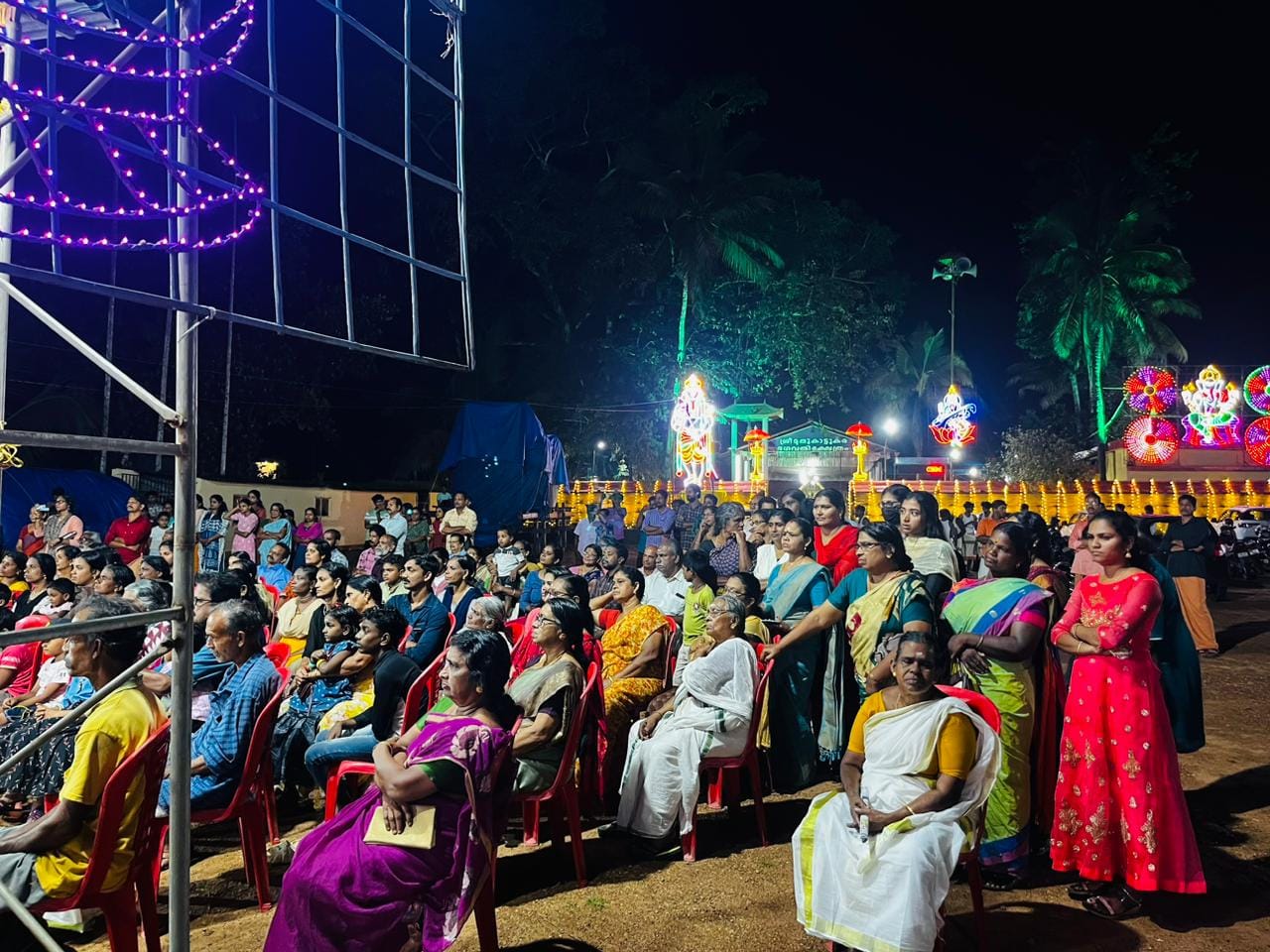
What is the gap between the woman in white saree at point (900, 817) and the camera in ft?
9.30

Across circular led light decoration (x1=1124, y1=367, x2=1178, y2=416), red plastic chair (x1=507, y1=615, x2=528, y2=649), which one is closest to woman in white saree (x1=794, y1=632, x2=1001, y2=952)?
red plastic chair (x1=507, y1=615, x2=528, y2=649)

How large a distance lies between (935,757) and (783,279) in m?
26.0

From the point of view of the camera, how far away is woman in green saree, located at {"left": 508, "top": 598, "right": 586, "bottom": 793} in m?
3.74

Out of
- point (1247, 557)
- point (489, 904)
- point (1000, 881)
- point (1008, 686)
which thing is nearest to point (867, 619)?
point (1008, 686)

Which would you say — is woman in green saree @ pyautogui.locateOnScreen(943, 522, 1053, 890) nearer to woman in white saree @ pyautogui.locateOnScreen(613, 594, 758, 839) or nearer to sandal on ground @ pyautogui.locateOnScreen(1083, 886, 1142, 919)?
sandal on ground @ pyautogui.locateOnScreen(1083, 886, 1142, 919)

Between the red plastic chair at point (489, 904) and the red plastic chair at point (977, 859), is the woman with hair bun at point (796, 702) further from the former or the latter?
the red plastic chair at point (489, 904)

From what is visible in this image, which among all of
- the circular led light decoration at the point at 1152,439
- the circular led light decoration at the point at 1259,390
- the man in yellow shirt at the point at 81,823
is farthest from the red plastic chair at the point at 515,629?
the circular led light decoration at the point at 1152,439

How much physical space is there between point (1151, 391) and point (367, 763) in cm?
2958

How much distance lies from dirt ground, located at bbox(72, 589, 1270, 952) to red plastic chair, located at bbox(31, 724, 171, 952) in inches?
22.1

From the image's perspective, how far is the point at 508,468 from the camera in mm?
17844

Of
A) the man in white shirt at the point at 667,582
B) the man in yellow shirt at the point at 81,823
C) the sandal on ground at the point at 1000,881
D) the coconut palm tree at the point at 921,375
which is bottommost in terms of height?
the sandal on ground at the point at 1000,881

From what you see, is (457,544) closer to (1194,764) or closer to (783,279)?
(1194,764)

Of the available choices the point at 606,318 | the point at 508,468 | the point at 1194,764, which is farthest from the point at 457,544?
the point at 606,318

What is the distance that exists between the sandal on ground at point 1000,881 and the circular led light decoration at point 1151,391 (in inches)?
1112
